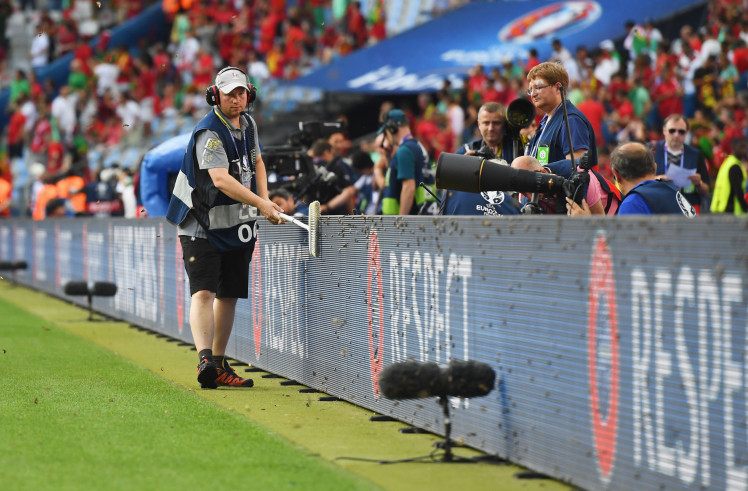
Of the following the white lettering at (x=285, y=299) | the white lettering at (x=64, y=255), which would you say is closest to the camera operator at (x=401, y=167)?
the white lettering at (x=285, y=299)

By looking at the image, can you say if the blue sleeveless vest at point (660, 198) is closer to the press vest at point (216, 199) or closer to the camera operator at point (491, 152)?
the camera operator at point (491, 152)

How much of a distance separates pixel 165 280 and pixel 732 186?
5.79 metres

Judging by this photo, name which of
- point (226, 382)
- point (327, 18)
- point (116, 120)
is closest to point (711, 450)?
point (226, 382)

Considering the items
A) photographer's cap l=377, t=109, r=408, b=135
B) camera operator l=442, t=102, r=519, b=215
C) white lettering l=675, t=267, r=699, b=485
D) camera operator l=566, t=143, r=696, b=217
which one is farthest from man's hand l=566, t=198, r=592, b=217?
photographer's cap l=377, t=109, r=408, b=135

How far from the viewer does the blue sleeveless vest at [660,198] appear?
25.0 feet

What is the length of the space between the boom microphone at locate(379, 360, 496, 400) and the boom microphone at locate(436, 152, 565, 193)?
1033mm

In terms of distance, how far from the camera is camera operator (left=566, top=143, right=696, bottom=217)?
7617 millimetres

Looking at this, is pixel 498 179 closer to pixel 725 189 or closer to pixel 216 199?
pixel 216 199

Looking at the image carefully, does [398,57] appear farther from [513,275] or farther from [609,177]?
[513,275]

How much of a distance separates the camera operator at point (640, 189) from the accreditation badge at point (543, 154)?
0.57m

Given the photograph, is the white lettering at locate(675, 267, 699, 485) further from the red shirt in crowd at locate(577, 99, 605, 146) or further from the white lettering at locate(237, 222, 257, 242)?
the red shirt in crowd at locate(577, 99, 605, 146)

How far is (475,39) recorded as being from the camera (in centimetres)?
2622

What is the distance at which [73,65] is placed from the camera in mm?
39531

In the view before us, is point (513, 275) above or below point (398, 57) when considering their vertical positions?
below
